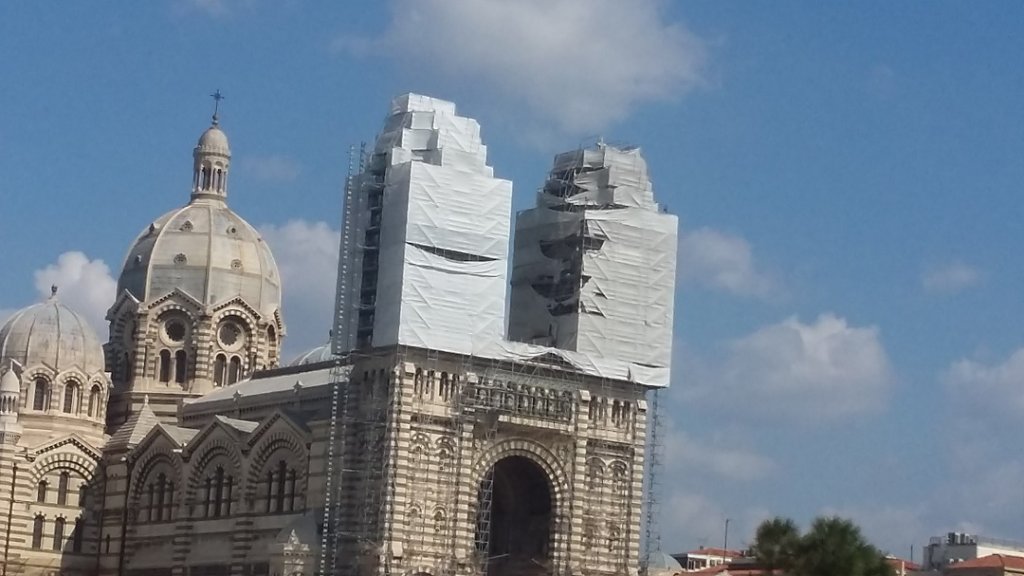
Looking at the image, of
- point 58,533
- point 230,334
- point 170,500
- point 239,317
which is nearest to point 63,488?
point 58,533

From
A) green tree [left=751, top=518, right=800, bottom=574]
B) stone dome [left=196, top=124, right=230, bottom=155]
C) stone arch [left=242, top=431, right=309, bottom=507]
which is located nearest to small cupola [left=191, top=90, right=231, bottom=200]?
stone dome [left=196, top=124, right=230, bottom=155]

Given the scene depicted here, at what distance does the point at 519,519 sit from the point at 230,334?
68.7 ft

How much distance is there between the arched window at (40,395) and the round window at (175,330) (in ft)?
21.0

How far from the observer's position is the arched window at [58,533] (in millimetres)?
84812

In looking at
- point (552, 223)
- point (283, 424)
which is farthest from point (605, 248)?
point (283, 424)

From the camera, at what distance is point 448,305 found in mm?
70438

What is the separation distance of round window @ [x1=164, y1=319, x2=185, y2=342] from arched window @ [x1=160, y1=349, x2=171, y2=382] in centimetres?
71

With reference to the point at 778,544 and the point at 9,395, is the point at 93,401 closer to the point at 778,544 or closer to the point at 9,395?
the point at 9,395

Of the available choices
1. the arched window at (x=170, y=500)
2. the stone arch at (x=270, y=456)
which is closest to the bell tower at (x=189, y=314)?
the arched window at (x=170, y=500)

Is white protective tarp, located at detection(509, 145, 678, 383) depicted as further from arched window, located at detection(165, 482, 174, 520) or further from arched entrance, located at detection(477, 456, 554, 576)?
arched window, located at detection(165, 482, 174, 520)

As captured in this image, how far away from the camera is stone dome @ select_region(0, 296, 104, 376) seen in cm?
8581

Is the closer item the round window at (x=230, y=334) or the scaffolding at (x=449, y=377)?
the scaffolding at (x=449, y=377)

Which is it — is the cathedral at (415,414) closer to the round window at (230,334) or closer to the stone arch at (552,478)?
the stone arch at (552,478)

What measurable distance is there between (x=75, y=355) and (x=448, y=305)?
2270 cm
